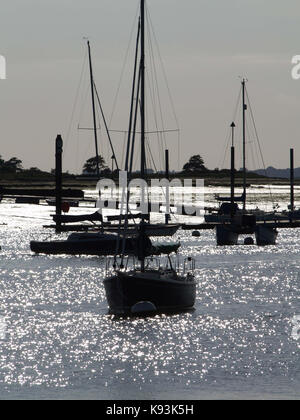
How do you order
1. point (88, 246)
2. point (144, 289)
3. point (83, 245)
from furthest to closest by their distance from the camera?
1. point (83, 245)
2. point (88, 246)
3. point (144, 289)

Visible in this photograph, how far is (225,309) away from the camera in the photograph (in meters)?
60.8

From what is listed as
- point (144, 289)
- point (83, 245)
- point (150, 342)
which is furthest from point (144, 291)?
point (83, 245)

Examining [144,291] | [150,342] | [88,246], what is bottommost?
[150,342]

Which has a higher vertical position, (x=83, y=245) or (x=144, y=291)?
(x=144, y=291)

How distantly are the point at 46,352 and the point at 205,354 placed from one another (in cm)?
632

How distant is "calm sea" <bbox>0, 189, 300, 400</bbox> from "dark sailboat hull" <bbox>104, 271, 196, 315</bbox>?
802mm

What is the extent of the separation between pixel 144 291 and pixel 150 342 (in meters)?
6.24

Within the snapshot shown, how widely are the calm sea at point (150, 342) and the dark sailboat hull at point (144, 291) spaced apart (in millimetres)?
802

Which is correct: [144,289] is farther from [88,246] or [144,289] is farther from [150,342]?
[88,246]

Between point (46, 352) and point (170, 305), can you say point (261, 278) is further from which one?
point (46, 352)

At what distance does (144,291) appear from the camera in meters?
55.6

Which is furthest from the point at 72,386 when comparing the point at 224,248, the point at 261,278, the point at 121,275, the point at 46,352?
the point at 224,248

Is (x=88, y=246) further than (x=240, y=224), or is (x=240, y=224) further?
(x=240, y=224)
